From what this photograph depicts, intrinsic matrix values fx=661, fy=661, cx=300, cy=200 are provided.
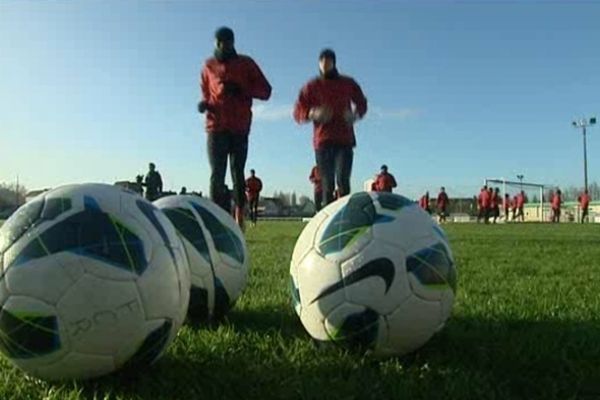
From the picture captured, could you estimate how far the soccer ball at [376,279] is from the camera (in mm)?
3113

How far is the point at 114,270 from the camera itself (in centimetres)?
267

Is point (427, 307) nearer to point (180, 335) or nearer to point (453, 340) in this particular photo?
point (453, 340)

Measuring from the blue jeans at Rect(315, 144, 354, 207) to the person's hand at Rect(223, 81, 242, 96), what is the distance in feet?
5.14

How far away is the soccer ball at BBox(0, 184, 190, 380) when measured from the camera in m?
2.62

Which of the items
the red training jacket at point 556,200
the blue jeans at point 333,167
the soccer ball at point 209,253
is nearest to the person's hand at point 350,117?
the blue jeans at point 333,167

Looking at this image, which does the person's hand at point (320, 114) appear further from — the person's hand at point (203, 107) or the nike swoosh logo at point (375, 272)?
the nike swoosh logo at point (375, 272)

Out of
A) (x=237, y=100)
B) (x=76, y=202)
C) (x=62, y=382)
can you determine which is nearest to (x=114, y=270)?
(x=76, y=202)

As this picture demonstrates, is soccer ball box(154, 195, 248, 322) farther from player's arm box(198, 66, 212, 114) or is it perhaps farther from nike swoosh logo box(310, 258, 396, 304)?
player's arm box(198, 66, 212, 114)

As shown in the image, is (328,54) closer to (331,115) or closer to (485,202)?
(331,115)

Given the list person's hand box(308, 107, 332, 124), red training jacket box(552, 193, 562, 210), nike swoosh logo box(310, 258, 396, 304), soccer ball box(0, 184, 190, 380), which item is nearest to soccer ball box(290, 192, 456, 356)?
nike swoosh logo box(310, 258, 396, 304)

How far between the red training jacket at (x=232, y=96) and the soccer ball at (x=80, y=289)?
525 centimetres

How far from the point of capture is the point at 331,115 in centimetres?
877

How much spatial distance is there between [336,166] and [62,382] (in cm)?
658

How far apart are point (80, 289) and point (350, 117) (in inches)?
258
